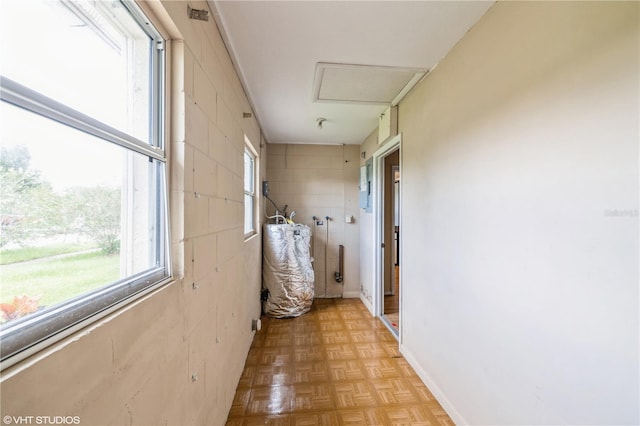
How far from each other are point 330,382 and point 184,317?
140cm

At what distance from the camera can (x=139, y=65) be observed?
0.90 m

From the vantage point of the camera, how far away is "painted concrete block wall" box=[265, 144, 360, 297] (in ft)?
12.7

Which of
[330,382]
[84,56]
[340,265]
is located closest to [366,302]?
[340,265]

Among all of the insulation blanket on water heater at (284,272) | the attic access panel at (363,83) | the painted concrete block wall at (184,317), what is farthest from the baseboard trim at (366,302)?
the attic access panel at (363,83)

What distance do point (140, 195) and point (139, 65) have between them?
1.46 ft

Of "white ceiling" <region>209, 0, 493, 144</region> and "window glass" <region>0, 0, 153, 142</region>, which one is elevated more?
"white ceiling" <region>209, 0, 493, 144</region>

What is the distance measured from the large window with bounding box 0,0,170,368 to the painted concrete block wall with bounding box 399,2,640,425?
143 centimetres

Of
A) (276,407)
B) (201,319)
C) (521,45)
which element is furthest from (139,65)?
(276,407)

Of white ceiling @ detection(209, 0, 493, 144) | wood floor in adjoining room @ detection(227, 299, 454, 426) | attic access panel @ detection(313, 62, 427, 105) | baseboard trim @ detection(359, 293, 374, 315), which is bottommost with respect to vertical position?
wood floor in adjoining room @ detection(227, 299, 454, 426)

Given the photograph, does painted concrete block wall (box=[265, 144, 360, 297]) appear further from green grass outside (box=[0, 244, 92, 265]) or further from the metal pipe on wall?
green grass outside (box=[0, 244, 92, 265])

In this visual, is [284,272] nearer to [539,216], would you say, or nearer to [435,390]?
[435,390]

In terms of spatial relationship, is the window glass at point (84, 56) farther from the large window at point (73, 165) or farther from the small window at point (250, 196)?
the small window at point (250, 196)

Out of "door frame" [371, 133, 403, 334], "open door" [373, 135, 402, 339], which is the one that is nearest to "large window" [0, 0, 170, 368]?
"open door" [373, 135, 402, 339]

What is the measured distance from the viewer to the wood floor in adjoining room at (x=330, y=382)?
1.65m
